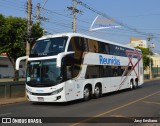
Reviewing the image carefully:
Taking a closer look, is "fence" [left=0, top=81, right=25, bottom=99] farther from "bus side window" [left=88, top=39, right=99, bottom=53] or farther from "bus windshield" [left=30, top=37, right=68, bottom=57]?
"bus side window" [left=88, top=39, right=99, bottom=53]

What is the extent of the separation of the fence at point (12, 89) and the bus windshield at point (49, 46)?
14.1 feet

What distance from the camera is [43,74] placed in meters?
17.6

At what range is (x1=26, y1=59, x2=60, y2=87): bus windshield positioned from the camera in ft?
56.7

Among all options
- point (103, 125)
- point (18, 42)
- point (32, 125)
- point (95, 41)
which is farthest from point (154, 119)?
point (18, 42)

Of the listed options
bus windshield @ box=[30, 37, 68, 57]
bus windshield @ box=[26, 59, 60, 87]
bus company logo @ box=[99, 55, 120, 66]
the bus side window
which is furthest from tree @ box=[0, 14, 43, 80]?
bus windshield @ box=[26, 59, 60, 87]

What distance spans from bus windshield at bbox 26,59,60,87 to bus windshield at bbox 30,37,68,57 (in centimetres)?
54

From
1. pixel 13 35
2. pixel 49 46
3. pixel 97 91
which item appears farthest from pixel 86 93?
pixel 13 35

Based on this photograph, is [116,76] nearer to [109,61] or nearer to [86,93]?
[109,61]

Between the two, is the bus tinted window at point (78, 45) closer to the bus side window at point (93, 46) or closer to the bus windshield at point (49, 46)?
the bus windshield at point (49, 46)

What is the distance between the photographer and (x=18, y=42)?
30.9 metres

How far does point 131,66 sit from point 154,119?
16.6 meters

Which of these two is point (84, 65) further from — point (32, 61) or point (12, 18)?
point (12, 18)

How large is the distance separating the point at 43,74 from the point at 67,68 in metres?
1.28

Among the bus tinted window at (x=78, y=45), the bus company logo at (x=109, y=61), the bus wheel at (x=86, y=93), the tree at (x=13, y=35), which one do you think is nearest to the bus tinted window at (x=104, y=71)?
the bus company logo at (x=109, y=61)
